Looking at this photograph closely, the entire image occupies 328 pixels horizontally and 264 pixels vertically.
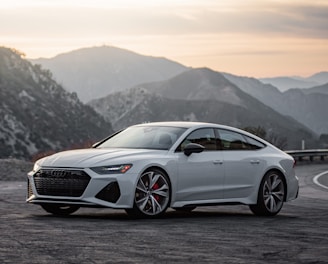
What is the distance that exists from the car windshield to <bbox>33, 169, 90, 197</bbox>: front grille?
4.50 feet

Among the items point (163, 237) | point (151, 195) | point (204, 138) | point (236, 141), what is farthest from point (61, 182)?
point (236, 141)

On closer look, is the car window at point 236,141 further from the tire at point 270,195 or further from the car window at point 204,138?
the tire at point 270,195

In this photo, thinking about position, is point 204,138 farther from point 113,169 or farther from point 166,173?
point 113,169

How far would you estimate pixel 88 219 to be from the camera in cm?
1370

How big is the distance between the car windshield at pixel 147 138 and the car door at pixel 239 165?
2.98 feet

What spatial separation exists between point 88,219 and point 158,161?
4.45 ft

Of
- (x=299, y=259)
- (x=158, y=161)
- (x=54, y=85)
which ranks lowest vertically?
(x=299, y=259)

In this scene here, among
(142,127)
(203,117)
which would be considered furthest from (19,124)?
(203,117)

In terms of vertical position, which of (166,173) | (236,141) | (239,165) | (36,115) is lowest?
(166,173)

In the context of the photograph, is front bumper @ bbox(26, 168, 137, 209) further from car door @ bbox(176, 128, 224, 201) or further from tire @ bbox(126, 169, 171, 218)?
car door @ bbox(176, 128, 224, 201)

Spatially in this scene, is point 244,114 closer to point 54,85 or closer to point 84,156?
point 54,85

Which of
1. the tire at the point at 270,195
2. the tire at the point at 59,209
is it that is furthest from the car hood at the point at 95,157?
the tire at the point at 270,195

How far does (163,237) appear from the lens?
11.3 meters

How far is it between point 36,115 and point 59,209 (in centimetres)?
7067
